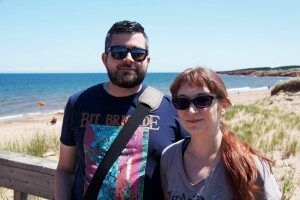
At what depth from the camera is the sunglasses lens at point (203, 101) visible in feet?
6.13

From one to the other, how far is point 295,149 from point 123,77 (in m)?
4.56

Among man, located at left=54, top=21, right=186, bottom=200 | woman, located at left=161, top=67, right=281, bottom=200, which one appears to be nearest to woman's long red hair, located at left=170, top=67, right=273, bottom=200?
woman, located at left=161, top=67, right=281, bottom=200

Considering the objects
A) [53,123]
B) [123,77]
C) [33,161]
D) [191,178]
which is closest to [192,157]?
[191,178]

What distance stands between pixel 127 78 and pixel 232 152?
2.62ft

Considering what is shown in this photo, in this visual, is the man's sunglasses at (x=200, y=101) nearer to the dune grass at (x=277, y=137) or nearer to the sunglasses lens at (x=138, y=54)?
the sunglasses lens at (x=138, y=54)

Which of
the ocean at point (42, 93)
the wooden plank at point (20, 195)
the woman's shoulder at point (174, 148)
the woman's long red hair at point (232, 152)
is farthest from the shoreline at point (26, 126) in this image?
the woman's long red hair at point (232, 152)

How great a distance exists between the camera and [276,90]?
68.4 feet

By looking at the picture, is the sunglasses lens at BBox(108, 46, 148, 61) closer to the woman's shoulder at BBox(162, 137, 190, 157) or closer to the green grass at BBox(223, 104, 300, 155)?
the woman's shoulder at BBox(162, 137, 190, 157)

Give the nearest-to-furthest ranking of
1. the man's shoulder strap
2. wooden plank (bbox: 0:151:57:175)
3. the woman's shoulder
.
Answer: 1. the woman's shoulder
2. the man's shoulder strap
3. wooden plank (bbox: 0:151:57:175)

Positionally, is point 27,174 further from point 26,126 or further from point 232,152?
point 26,126

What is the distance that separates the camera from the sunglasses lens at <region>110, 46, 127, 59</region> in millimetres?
2225

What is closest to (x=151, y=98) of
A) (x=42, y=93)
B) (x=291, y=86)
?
(x=291, y=86)

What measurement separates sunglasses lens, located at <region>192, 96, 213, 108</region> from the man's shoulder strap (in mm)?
363

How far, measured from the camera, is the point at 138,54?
223 cm
